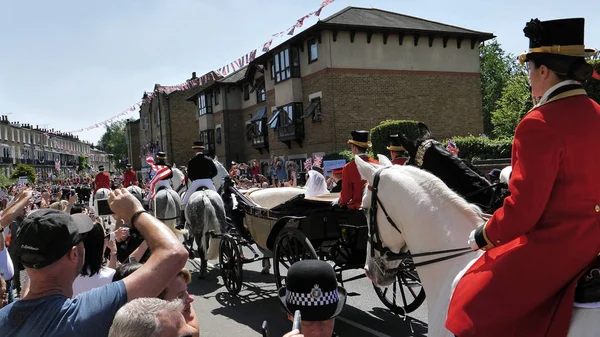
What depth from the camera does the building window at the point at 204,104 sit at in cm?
4465

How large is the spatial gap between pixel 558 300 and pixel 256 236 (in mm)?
5886

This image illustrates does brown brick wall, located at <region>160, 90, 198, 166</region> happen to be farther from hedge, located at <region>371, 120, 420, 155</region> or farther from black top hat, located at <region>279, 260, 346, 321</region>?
black top hat, located at <region>279, 260, 346, 321</region>

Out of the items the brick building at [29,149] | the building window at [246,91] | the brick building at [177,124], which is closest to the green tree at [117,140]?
the brick building at [29,149]

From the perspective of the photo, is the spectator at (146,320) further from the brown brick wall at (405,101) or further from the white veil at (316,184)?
the brown brick wall at (405,101)

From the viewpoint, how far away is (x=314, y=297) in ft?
6.98

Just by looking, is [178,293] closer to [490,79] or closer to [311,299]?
[311,299]

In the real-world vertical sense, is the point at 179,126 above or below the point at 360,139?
above

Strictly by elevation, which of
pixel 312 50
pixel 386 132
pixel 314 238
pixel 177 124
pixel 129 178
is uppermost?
pixel 312 50

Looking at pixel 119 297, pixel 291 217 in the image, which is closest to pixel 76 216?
pixel 119 297

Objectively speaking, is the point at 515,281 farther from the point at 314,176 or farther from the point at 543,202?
the point at 314,176

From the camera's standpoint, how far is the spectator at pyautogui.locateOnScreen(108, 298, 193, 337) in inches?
75.7

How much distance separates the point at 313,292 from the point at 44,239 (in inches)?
48.6

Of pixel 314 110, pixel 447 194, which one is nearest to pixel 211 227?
pixel 447 194

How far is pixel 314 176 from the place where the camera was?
30.0 ft
